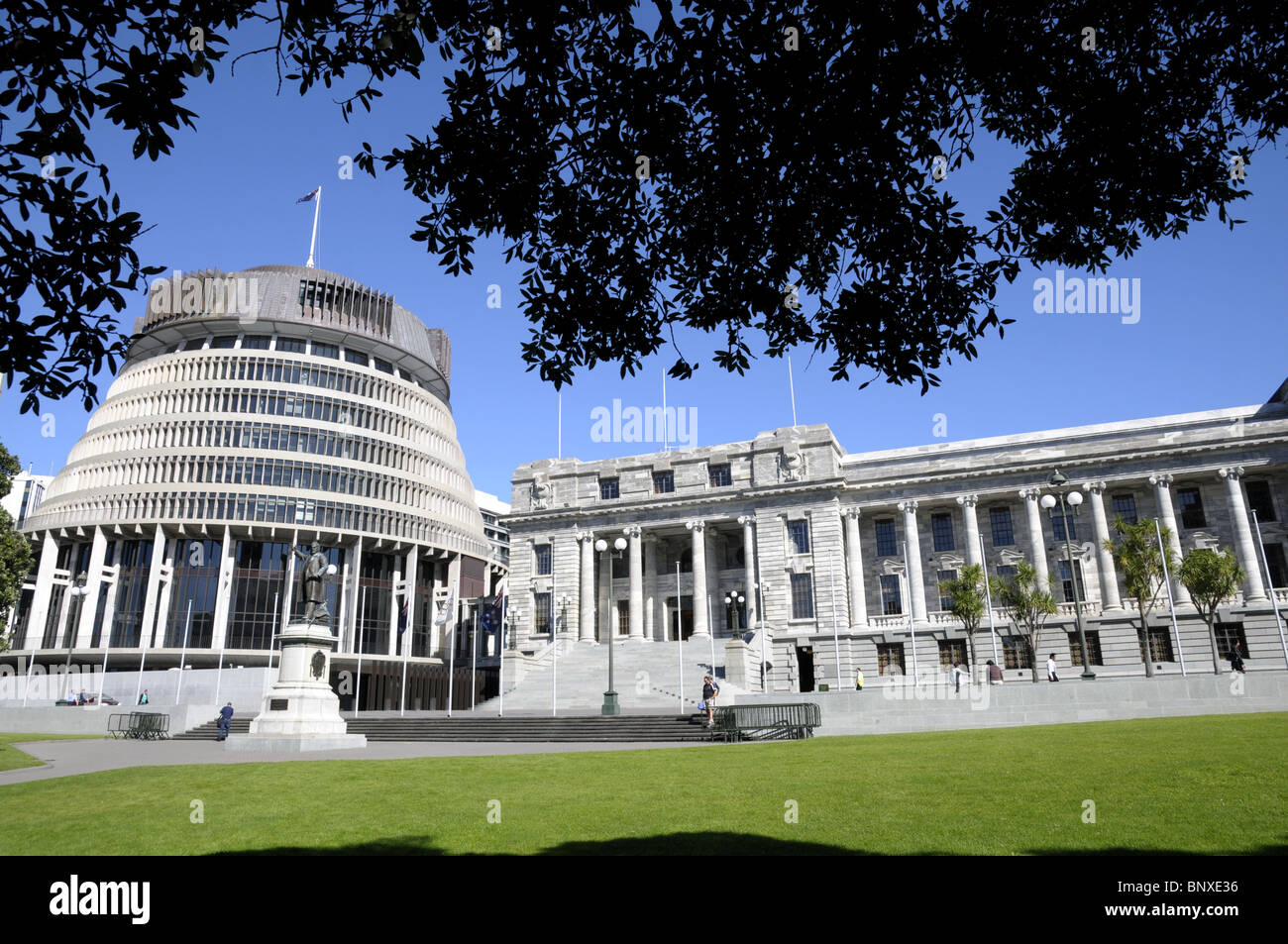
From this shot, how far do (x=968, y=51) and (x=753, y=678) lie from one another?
1938 inches

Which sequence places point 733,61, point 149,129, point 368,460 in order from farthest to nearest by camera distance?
point 368,460 < point 733,61 < point 149,129

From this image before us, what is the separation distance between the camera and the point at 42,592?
7538 centimetres

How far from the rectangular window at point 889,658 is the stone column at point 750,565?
9.54 metres

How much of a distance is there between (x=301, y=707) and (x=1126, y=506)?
57.2 meters

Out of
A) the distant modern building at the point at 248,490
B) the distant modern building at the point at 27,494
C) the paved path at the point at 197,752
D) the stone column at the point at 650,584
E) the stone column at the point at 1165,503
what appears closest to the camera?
the paved path at the point at 197,752

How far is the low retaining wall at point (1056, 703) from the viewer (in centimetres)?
2888

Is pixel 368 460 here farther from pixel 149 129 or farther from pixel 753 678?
pixel 149 129

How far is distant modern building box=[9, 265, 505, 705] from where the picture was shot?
73750 mm

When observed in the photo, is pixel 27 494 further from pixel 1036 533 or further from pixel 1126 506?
pixel 1126 506

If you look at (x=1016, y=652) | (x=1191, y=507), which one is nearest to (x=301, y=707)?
(x=1016, y=652)

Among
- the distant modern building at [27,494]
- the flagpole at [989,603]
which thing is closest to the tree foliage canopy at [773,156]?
the flagpole at [989,603]

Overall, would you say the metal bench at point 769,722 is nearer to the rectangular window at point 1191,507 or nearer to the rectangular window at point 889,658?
the rectangular window at point 889,658

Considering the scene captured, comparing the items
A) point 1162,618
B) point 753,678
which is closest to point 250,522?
point 753,678

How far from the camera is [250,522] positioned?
2913 inches
